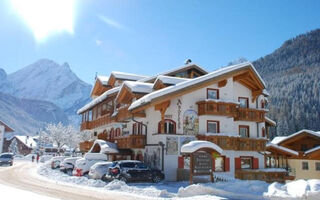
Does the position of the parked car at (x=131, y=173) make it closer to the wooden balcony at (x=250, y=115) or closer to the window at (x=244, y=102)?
the wooden balcony at (x=250, y=115)

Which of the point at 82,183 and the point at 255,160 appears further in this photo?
the point at 255,160

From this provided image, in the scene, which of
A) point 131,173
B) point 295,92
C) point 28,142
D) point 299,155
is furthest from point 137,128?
point 295,92

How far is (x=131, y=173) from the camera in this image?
23.0 metres

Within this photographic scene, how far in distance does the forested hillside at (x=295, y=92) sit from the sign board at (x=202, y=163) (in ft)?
238

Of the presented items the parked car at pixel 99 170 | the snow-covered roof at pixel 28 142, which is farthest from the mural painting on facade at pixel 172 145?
the snow-covered roof at pixel 28 142

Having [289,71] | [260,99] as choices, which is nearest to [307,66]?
[289,71]

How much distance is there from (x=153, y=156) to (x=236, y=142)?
757 centimetres

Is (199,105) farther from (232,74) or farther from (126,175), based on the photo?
(126,175)

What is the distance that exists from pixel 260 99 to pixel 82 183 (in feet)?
64.7

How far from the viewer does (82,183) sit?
2303cm

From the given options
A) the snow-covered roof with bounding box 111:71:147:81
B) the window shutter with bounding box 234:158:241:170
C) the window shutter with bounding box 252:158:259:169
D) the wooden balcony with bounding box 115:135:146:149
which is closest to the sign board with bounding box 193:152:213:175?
the wooden balcony with bounding box 115:135:146:149

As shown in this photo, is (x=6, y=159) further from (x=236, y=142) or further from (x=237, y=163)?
(x=236, y=142)

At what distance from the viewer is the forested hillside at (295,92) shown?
90.4 m

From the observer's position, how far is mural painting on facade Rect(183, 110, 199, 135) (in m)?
27.9
